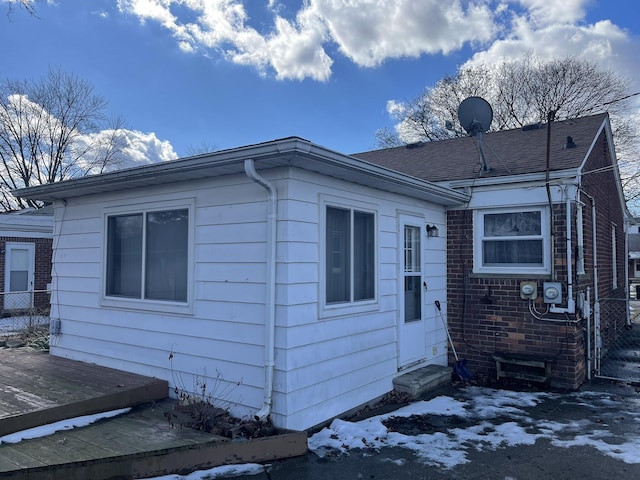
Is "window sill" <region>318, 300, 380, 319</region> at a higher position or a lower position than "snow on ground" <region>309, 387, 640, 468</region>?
higher

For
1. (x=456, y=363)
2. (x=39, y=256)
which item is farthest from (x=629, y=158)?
(x=39, y=256)

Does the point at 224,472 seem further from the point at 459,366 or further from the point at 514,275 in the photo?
the point at 514,275

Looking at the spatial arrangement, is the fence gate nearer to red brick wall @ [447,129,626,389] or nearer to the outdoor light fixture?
red brick wall @ [447,129,626,389]

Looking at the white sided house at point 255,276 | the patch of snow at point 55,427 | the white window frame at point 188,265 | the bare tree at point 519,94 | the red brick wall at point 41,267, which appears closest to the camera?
the patch of snow at point 55,427

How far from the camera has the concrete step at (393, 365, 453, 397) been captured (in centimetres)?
549

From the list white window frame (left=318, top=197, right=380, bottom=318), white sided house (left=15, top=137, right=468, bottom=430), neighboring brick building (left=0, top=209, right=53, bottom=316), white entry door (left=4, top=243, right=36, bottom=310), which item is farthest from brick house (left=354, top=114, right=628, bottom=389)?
white entry door (left=4, top=243, right=36, bottom=310)

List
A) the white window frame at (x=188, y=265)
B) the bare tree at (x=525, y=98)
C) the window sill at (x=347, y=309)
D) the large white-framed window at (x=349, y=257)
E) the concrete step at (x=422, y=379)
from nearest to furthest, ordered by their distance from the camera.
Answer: the window sill at (x=347, y=309) < the large white-framed window at (x=349, y=257) < the white window frame at (x=188, y=265) < the concrete step at (x=422, y=379) < the bare tree at (x=525, y=98)

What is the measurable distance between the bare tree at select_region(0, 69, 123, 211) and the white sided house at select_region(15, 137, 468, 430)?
20176mm

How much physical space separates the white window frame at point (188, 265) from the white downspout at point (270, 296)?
1162 millimetres

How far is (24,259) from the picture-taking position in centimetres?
1311

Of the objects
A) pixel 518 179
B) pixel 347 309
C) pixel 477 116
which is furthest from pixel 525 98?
pixel 347 309

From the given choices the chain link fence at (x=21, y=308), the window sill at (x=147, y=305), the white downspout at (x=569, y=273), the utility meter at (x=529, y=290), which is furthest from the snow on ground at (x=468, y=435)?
the chain link fence at (x=21, y=308)

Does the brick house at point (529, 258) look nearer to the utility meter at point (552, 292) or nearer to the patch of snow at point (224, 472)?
the utility meter at point (552, 292)

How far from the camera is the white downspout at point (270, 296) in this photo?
13.2 feet
